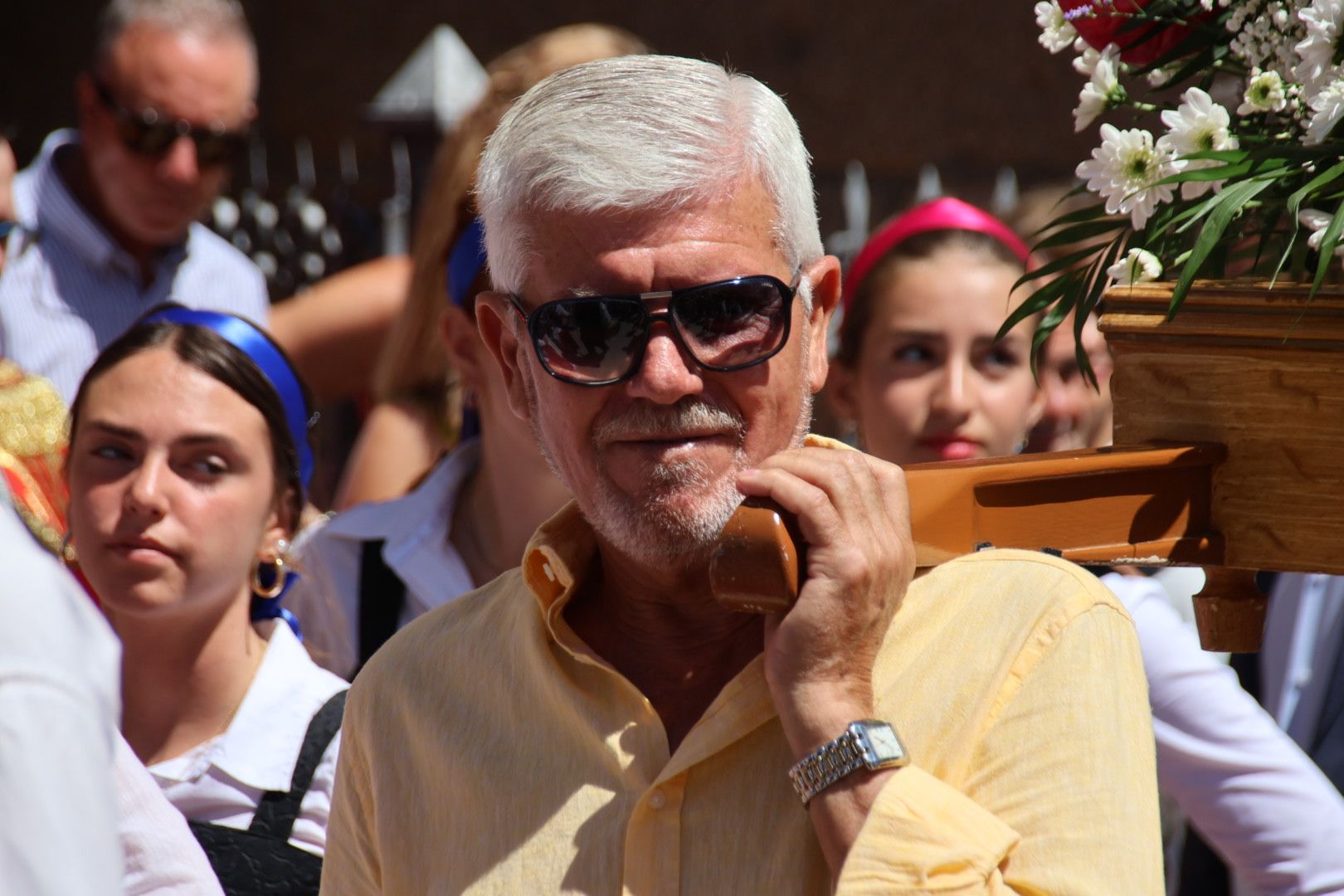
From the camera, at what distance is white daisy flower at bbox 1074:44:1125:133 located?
2.09 metres

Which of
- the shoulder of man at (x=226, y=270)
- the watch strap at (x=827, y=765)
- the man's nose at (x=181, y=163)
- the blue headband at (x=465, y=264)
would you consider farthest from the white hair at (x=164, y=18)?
the watch strap at (x=827, y=765)

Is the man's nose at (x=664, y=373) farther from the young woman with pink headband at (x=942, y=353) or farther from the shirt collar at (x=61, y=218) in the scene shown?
the shirt collar at (x=61, y=218)

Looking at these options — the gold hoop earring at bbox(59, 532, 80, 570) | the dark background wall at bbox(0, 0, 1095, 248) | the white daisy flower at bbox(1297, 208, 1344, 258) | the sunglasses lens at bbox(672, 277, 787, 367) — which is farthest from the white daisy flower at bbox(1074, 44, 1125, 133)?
the dark background wall at bbox(0, 0, 1095, 248)

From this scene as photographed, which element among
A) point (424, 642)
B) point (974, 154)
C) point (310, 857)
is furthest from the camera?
point (974, 154)

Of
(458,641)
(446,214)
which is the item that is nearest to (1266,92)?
(458,641)

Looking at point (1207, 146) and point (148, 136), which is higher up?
point (1207, 146)

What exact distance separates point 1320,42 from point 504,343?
1068 mm

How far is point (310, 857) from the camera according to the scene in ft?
8.52

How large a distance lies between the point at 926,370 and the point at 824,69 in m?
6.07

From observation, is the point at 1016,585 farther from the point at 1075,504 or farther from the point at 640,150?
the point at 640,150

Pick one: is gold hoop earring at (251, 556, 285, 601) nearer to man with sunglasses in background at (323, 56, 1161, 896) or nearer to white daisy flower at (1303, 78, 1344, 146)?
man with sunglasses in background at (323, 56, 1161, 896)

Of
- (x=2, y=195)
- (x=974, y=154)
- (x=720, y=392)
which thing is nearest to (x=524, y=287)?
(x=720, y=392)

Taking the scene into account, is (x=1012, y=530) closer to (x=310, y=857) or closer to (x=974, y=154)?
(x=310, y=857)

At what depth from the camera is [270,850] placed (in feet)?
8.53
